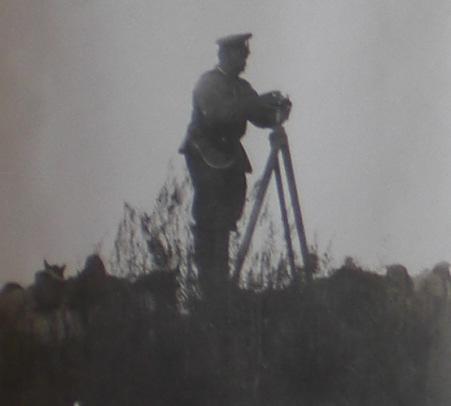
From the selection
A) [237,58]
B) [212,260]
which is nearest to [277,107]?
[237,58]

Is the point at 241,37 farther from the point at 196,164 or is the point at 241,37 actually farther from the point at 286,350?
the point at 286,350

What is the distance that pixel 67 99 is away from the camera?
127 centimetres

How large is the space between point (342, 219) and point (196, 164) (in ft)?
0.62

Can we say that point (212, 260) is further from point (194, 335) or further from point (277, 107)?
point (277, 107)

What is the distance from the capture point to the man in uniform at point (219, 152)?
4.16 ft

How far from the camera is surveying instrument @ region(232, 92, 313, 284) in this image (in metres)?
1.26

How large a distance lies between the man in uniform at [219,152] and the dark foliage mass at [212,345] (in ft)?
0.22

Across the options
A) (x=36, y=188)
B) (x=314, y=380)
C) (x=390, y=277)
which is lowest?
(x=314, y=380)

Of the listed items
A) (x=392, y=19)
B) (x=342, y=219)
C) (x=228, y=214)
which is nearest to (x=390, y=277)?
(x=342, y=219)

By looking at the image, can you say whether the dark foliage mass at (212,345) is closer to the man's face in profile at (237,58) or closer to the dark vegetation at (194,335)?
the dark vegetation at (194,335)

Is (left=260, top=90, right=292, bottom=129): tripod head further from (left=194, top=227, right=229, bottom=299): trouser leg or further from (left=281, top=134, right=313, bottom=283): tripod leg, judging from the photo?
(left=194, top=227, right=229, bottom=299): trouser leg

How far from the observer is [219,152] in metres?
1.28

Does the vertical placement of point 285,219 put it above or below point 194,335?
above

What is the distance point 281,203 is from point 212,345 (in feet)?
0.61
